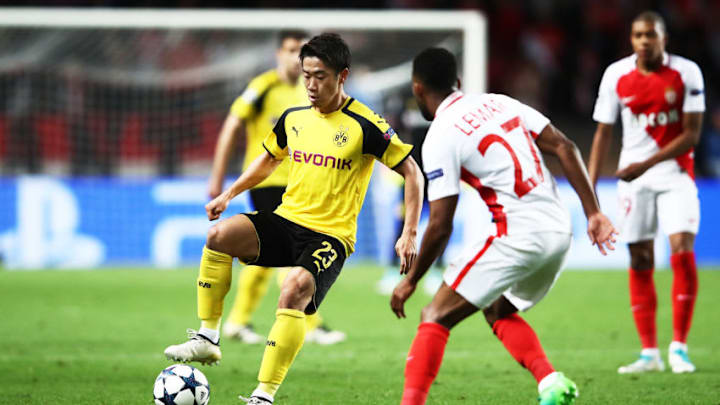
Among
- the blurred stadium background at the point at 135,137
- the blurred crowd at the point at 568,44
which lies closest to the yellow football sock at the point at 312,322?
the blurred stadium background at the point at 135,137

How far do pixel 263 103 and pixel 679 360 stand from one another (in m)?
3.57

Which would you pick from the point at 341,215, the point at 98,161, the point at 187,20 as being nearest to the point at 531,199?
the point at 341,215

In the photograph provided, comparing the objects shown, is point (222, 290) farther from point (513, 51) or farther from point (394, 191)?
point (513, 51)

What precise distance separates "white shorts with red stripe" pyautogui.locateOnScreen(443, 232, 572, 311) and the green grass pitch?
128 cm

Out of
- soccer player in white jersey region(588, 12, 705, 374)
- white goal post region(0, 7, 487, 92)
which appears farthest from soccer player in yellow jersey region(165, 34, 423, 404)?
white goal post region(0, 7, 487, 92)

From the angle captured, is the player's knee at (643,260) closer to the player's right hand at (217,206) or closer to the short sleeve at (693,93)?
the short sleeve at (693,93)

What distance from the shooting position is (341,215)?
532 cm

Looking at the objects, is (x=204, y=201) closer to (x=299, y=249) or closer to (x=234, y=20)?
(x=234, y=20)

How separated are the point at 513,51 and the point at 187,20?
961 cm

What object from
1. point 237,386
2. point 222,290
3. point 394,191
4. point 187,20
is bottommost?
point 237,386

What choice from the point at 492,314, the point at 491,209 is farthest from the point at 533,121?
the point at 492,314

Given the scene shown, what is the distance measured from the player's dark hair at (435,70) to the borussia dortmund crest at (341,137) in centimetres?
69

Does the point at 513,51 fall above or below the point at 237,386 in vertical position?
above

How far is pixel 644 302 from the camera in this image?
22.3ft
